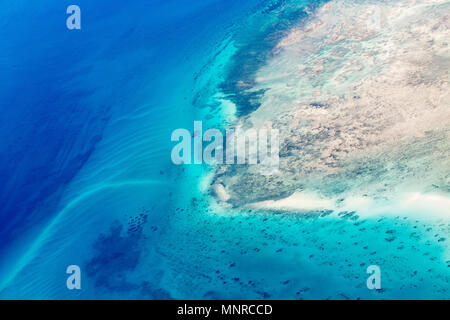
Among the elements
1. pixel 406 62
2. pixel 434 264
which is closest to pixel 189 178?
pixel 434 264

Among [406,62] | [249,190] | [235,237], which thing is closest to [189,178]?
[249,190]

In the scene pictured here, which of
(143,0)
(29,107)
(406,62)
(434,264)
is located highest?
(143,0)

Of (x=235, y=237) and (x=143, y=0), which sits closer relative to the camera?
(x=235, y=237)

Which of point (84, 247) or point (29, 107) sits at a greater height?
A: point (29, 107)

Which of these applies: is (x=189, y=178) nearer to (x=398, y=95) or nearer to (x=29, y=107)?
(x=398, y=95)
